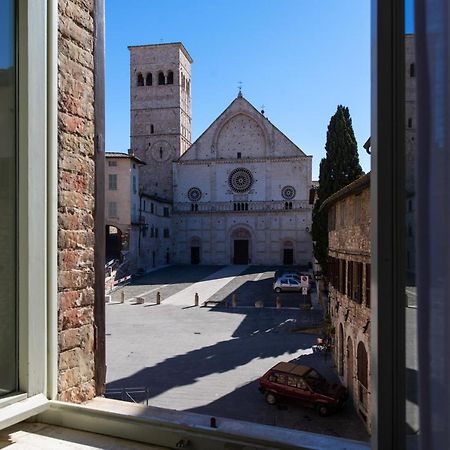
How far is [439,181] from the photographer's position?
932mm

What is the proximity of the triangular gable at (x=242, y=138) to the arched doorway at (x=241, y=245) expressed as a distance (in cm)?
603

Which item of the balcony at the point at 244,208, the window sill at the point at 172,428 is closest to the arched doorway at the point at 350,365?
the window sill at the point at 172,428

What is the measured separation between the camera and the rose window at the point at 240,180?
34.2 metres

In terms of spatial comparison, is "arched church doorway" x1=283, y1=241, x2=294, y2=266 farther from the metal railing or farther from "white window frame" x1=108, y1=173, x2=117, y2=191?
the metal railing

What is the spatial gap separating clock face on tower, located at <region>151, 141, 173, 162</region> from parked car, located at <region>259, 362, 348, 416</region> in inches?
1178

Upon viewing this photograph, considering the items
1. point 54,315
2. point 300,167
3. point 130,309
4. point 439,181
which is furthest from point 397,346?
point 300,167

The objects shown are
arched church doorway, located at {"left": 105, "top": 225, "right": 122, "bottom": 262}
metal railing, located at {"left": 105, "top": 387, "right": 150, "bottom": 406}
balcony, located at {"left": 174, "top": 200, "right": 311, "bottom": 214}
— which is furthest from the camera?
balcony, located at {"left": 174, "top": 200, "right": 311, "bottom": 214}

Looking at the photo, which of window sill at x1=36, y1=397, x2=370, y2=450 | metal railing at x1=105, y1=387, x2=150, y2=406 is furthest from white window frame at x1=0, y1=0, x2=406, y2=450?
metal railing at x1=105, y1=387, x2=150, y2=406

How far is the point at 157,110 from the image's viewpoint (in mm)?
36906

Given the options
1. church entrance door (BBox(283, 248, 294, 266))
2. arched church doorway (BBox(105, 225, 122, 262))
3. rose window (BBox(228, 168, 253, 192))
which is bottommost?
church entrance door (BBox(283, 248, 294, 266))

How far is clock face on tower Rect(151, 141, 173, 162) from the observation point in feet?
119

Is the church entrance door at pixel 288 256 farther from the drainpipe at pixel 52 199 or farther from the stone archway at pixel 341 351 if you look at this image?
the drainpipe at pixel 52 199

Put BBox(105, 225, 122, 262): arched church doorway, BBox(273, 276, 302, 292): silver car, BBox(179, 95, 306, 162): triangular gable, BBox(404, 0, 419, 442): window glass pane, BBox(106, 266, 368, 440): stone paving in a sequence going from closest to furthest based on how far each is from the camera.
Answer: BBox(404, 0, 419, 442): window glass pane → BBox(106, 266, 368, 440): stone paving → BBox(273, 276, 302, 292): silver car → BBox(105, 225, 122, 262): arched church doorway → BBox(179, 95, 306, 162): triangular gable

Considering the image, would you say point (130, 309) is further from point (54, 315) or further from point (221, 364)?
point (54, 315)
